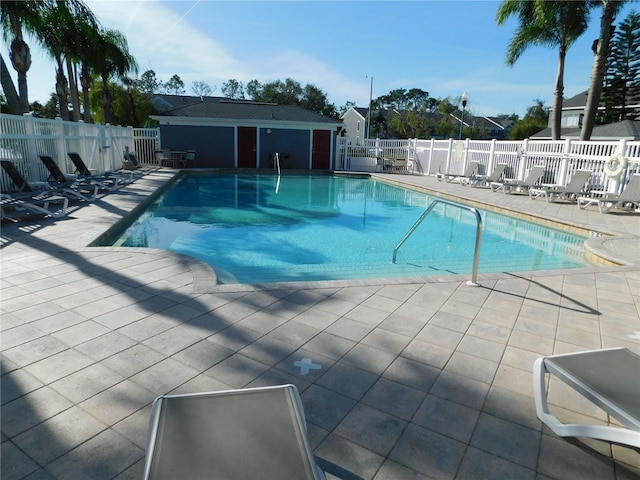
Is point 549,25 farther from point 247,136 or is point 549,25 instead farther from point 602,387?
point 602,387

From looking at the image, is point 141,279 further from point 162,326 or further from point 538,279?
point 538,279

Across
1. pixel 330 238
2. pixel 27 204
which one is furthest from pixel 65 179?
pixel 330 238

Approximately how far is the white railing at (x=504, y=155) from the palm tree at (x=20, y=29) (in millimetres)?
14025

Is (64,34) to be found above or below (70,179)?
above

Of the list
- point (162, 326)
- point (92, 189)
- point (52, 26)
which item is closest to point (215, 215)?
point (92, 189)

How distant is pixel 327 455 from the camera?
1.89 m

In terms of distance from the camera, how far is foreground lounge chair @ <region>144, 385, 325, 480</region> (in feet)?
4.40

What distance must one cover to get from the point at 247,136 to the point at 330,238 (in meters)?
14.5

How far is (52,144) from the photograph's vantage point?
9.88 m

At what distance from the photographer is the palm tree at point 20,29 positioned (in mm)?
11570

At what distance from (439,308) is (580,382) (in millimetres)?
1680

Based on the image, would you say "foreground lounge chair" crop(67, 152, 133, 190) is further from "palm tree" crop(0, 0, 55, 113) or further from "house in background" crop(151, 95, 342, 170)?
"house in background" crop(151, 95, 342, 170)

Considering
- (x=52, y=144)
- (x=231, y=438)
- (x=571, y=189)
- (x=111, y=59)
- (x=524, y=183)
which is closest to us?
(x=231, y=438)

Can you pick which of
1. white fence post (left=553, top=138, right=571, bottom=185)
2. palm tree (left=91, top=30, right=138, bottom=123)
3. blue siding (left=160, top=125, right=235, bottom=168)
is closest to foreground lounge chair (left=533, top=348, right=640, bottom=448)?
white fence post (left=553, top=138, right=571, bottom=185)
